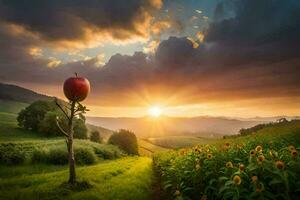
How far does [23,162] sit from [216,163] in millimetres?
19396

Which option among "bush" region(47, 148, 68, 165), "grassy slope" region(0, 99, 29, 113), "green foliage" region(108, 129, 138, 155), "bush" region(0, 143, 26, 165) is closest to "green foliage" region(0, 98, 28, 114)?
"grassy slope" region(0, 99, 29, 113)

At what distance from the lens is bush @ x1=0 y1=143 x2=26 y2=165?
2444 cm

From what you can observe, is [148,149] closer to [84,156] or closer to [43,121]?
[43,121]

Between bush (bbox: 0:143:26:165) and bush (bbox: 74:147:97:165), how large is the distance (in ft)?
18.2

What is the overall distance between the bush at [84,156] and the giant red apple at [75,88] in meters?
16.3

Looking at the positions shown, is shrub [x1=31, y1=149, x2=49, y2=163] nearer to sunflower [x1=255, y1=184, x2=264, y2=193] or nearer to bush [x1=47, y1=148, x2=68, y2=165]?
bush [x1=47, y1=148, x2=68, y2=165]

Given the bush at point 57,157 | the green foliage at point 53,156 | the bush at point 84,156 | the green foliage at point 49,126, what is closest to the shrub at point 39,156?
the green foliage at point 53,156

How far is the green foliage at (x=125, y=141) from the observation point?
5772 cm

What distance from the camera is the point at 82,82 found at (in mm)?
15023

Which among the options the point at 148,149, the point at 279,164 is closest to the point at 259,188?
the point at 279,164

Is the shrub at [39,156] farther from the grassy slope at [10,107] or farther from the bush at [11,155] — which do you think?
the grassy slope at [10,107]

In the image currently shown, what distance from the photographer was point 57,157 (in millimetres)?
27594

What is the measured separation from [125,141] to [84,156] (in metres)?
27.4

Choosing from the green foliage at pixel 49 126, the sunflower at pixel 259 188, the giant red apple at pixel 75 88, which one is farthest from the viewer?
the green foliage at pixel 49 126
